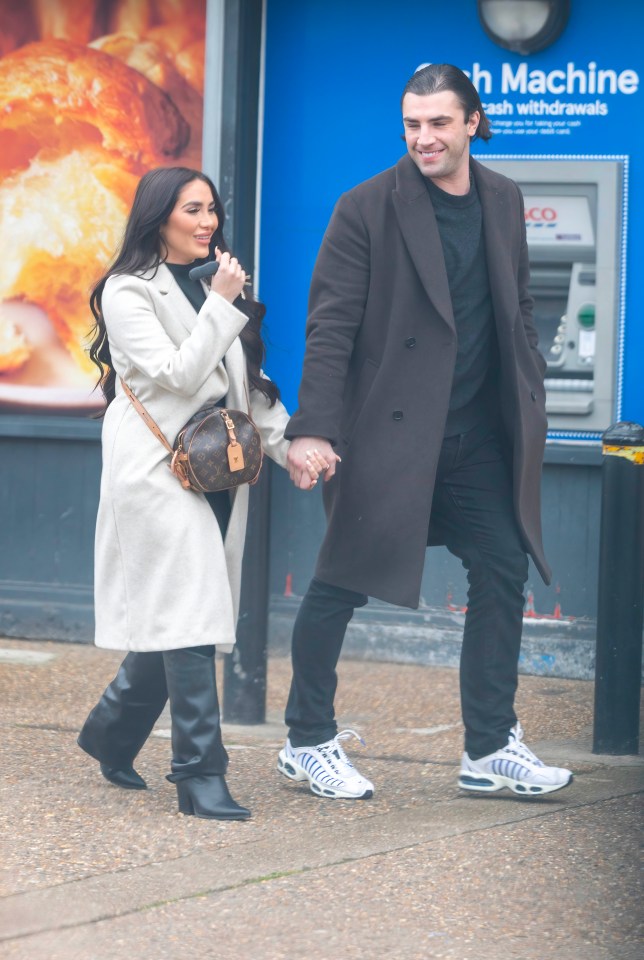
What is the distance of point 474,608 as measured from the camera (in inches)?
173

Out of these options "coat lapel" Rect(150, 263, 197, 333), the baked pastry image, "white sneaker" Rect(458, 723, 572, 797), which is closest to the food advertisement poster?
the baked pastry image

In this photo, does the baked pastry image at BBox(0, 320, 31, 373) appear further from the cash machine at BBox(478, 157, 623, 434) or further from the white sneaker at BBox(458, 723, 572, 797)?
the white sneaker at BBox(458, 723, 572, 797)

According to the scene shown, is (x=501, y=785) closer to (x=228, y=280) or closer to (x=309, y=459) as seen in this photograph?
(x=309, y=459)

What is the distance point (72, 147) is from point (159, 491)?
2884mm

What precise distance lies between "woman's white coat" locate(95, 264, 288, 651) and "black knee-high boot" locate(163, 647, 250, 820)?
0.23ft

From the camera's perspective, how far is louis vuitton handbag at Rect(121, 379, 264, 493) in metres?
3.99

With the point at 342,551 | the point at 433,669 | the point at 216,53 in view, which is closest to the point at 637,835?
the point at 342,551

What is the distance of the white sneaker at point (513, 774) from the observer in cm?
434

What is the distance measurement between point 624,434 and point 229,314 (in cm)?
144

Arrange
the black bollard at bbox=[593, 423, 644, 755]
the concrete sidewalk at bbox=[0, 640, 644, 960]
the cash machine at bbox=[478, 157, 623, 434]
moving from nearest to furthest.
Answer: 1. the concrete sidewalk at bbox=[0, 640, 644, 960]
2. the black bollard at bbox=[593, 423, 644, 755]
3. the cash machine at bbox=[478, 157, 623, 434]

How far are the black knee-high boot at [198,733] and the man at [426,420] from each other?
1.21 ft

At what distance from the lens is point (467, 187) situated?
14.3 ft

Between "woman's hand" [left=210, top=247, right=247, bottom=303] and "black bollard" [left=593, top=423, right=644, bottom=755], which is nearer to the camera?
"woman's hand" [left=210, top=247, right=247, bottom=303]

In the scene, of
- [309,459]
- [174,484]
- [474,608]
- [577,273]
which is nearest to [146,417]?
[174,484]
